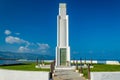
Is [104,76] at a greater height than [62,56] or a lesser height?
lesser

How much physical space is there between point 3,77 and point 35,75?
3.30 m

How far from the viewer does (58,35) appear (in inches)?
1103

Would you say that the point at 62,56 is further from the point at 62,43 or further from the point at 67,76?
the point at 67,76

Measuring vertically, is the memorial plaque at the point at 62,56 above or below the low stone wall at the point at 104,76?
above

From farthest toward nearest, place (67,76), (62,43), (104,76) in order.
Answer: (62,43), (67,76), (104,76)

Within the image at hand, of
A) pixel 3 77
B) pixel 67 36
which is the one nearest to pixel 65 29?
pixel 67 36

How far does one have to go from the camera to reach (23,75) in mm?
15391

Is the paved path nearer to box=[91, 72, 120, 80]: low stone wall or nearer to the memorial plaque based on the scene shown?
box=[91, 72, 120, 80]: low stone wall

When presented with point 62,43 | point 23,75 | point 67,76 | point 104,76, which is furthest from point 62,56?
point 104,76

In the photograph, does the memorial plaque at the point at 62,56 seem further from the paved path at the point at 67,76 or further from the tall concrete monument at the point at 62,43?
the paved path at the point at 67,76

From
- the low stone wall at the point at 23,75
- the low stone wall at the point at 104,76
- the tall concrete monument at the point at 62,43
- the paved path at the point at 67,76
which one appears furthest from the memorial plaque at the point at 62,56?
the low stone wall at the point at 104,76

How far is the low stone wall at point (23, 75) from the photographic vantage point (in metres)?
14.7

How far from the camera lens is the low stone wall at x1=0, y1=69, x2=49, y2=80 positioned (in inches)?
579

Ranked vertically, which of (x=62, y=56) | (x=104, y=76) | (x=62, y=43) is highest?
(x=62, y=43)
